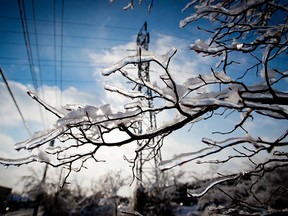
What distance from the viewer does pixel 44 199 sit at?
2423 cm

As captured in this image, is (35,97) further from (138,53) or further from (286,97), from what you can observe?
(286,97)

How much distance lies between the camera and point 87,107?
142cm

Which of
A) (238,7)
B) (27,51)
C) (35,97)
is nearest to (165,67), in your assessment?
(238,7)

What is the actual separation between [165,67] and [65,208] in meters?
28.1

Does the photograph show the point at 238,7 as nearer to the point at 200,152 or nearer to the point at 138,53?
the point at 138,53

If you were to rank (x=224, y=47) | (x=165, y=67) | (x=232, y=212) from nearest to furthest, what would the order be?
1. (x=165, y=67)
2. (x=224, y=47)
3. (x=232, y=212)

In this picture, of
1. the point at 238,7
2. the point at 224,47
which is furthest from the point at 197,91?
the point at 238,7

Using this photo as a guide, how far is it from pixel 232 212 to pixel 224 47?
165 centimetres

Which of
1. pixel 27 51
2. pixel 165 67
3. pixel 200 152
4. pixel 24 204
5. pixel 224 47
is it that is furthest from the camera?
pixel 24 204

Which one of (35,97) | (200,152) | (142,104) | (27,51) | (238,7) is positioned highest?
(27,51)

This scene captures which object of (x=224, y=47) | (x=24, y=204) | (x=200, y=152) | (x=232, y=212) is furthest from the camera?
(x=24, y=204)

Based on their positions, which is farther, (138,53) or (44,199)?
(44,199)

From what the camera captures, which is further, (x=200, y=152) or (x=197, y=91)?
(x=197, y=91)

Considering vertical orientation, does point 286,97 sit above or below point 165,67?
below
